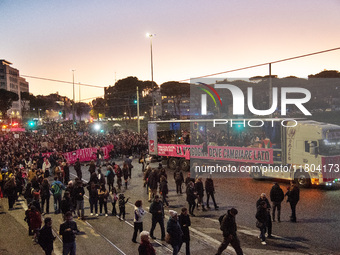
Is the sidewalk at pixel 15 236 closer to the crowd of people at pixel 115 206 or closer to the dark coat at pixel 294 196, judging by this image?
the crowd of people at pixel 115 206

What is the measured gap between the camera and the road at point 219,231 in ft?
28.2

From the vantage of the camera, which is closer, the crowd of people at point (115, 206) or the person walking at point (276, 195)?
the crowd of people at point (115, 206)

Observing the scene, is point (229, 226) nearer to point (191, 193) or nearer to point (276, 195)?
point (276, 195)

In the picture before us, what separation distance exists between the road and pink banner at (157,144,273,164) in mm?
3401

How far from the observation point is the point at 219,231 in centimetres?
1007

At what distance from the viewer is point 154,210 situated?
30.0 feet

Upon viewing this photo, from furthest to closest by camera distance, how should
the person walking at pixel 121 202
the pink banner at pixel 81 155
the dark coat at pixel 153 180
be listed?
the pink banner at pixel 81 155
the dark coat at pixel 153 180
the person walking at pixel 121 202

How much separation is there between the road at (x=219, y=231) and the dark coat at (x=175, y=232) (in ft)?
4.12

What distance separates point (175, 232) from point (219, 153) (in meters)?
13.5

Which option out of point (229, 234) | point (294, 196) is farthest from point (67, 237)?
point (294, 196)

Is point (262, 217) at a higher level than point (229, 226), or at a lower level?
lower

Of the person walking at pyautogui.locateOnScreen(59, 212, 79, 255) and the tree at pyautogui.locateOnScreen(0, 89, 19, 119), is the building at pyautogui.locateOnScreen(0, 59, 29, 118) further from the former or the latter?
the person walking at pyautogui.locateOnScreen(59, 212, 79, 255)

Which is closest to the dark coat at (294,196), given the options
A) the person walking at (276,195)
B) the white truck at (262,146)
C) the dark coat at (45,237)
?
the person walking at (276,195)

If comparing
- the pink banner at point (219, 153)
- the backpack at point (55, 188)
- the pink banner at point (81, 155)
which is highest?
the pink banner at point (219, 153)
